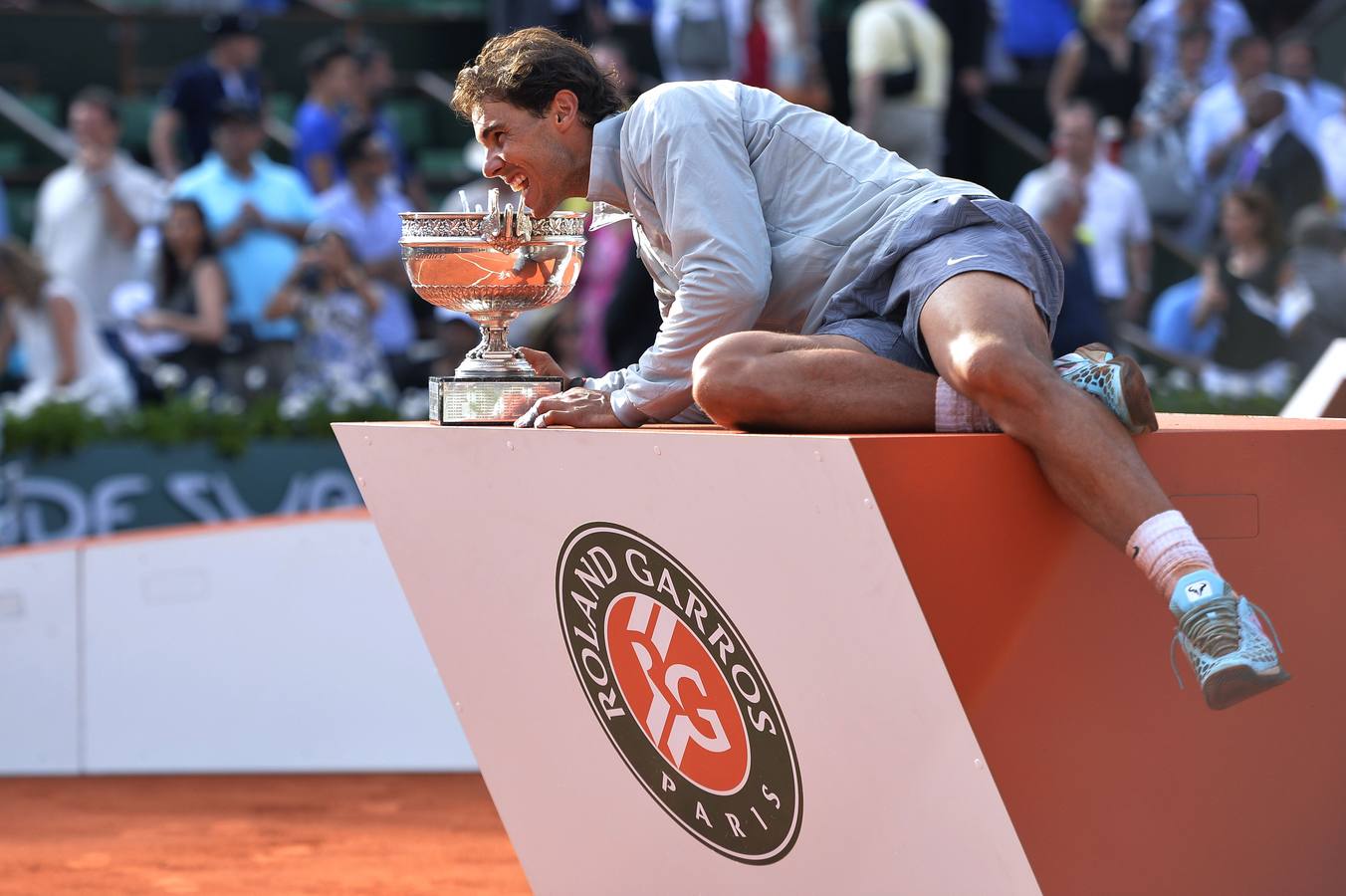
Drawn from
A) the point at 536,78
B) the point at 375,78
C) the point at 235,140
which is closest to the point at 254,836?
the point at 536,78

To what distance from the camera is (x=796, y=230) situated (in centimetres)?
319

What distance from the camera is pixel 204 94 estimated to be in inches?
361

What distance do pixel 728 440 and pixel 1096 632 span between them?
61cm

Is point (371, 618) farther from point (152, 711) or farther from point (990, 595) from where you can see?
point (990, 595)

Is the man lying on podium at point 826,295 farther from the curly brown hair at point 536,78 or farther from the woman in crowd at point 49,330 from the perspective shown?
the woman in crowd at point 49,330

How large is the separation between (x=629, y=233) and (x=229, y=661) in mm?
2646

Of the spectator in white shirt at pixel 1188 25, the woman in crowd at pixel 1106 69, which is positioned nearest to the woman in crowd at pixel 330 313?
the woman in crowd at pixel 1106 69

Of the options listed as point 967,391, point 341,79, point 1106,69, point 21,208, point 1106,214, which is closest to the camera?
point 967,391

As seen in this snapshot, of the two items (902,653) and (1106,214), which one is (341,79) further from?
(902,653)

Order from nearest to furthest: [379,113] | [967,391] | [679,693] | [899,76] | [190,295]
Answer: [967,391] → [679,693] → [190,295] → [899,76] → [379,113]

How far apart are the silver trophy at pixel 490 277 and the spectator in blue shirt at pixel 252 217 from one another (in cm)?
456

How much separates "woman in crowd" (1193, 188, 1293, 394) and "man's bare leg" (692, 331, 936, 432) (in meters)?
5.02

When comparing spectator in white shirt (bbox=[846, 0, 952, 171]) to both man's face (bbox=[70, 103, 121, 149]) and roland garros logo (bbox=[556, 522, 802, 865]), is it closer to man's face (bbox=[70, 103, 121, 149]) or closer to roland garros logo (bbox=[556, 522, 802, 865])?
man's face (bbox=[70, 103, 121, 149])

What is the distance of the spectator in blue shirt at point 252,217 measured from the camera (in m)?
7.96
